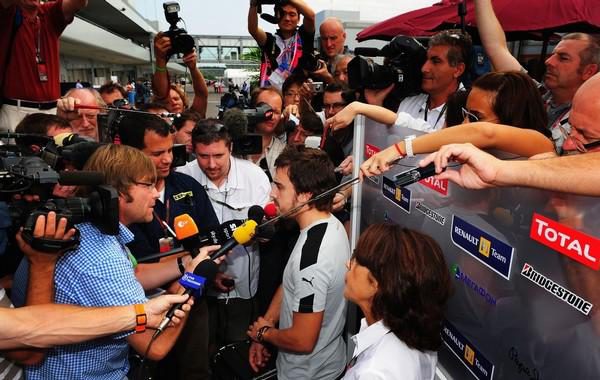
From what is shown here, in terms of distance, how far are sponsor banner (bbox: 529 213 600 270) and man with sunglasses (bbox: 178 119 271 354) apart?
5.91ft

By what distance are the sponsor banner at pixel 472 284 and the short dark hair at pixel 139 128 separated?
179cm

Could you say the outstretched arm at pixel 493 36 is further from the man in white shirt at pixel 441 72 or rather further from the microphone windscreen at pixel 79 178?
the microphone windscreen at pixel 79 178

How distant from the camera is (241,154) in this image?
9.53 feet

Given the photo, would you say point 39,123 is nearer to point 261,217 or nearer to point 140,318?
point 261,217

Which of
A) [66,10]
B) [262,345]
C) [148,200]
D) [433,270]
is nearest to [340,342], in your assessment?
[262,345]

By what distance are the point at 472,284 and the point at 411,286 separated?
0.68 ft

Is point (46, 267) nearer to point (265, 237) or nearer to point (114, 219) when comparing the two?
point (114, 219)

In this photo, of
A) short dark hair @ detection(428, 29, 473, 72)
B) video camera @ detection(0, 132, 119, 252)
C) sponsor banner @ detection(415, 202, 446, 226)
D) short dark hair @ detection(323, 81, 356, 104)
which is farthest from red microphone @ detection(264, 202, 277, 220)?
short dark hair @ detection(428, 29, 473, 72)

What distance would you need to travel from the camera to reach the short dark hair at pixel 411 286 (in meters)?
1.26

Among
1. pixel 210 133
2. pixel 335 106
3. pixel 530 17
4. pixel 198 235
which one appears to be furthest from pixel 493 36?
pixel 530 17

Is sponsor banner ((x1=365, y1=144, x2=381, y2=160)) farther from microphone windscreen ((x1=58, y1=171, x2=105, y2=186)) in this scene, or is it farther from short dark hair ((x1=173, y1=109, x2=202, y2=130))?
short dark hair ((x1=173, y1=109, x2=202, y2=130))

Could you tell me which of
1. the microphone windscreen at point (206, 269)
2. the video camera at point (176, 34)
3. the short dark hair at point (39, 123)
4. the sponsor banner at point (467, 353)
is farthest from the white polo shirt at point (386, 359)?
the video camera at point (176, 34)

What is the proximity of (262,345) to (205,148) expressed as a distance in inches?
49.0

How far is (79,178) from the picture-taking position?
1.31m
